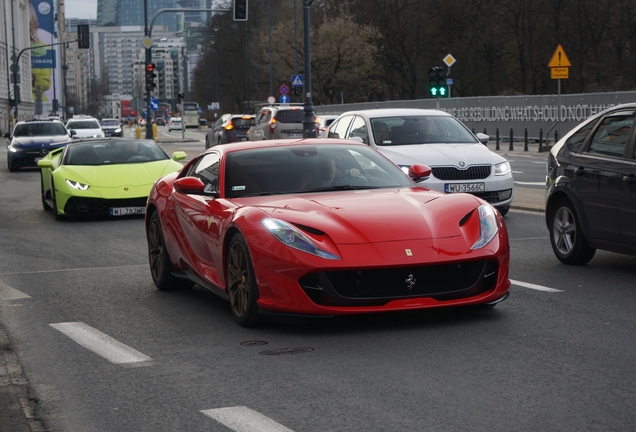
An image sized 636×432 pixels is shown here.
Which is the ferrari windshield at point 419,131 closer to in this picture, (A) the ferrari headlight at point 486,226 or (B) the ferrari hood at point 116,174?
(B) the ferrari hood at point 116,174

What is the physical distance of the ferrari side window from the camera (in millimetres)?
8547

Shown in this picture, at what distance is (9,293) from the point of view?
379 inches

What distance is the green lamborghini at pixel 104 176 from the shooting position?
16.7 m

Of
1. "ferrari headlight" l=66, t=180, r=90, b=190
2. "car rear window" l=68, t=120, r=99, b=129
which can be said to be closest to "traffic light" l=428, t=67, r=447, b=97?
"car rear window" l=68, t=120, r=99, b=129

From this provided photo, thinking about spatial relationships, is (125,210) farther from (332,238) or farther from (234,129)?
(234,129)

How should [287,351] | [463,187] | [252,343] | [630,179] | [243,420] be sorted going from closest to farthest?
[243,420] → [287,351] → [252,343] → [630,179] → [463,187]

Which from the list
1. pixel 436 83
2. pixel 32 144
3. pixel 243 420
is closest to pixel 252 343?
pixel 243 420

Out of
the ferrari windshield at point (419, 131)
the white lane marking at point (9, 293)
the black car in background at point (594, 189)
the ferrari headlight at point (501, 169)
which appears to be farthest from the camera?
the ferrari windshield at point (419, 131)

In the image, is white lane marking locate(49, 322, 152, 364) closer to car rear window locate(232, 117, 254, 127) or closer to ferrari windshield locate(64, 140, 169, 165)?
ferrari windshield locate(64, 140, 169, 165)

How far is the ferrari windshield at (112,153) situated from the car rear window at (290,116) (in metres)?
18.9

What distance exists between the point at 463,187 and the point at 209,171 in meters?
6.78

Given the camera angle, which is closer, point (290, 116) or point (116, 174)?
point (116, 174)

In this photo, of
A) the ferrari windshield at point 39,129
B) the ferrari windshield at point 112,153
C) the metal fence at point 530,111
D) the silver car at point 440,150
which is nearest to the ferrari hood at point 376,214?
the silver car at point 440,150

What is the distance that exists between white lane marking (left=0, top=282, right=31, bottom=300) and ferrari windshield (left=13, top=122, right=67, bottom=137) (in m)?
24.6
